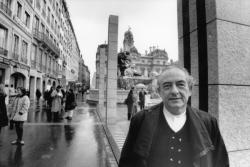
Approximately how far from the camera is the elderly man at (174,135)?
4.15ft

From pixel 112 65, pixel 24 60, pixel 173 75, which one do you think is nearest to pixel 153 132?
pixel 173 75


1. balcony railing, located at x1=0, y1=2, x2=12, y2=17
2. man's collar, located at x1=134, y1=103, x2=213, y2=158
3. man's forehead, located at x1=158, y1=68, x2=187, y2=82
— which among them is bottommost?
man's collar, located at x1=134, y1=103, x2=213, y2=158

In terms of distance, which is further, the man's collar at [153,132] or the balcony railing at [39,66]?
the balcony railing at [39,66]

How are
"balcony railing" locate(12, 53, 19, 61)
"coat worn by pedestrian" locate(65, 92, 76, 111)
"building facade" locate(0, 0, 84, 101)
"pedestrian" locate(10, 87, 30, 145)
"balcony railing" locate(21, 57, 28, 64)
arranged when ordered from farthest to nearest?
"balcony railing" locate(21, 57, 28, 64), "balcony railing" locate(12, 53, 19, 61), "building facade" locate(0, 0, 84, 101), "coat worn by pedestrian" locate(65, 92, 76, 111), "pedestrian" locate(10, 87, 30, 145)

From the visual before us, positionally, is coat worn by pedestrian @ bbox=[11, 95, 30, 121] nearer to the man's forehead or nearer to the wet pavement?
the wet pavement

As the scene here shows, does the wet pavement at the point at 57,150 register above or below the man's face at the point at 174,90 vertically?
below

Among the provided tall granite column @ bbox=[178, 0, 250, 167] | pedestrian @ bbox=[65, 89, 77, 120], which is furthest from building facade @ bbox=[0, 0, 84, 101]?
tall granite column @ bbox=[178, 0, 250, 167]

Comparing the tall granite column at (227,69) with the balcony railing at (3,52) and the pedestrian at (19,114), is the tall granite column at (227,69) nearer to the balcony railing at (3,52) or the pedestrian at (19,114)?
the pedestrian at (19,114)

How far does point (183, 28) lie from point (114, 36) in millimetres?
6394

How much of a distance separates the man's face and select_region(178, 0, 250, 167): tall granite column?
2.61ft

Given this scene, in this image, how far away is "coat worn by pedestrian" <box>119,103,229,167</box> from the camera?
1.26 metres

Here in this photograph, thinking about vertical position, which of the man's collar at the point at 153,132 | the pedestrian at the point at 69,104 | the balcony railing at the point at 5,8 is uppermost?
the balcony railing at the point at 5,8

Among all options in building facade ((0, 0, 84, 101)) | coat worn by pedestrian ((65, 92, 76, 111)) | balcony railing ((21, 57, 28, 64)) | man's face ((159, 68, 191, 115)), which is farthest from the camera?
balcony railing ((21, 57, 28, 64))

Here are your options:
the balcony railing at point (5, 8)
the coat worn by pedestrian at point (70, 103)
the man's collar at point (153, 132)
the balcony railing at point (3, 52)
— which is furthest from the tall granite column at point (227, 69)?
the balcony railing at point (5, 8)
